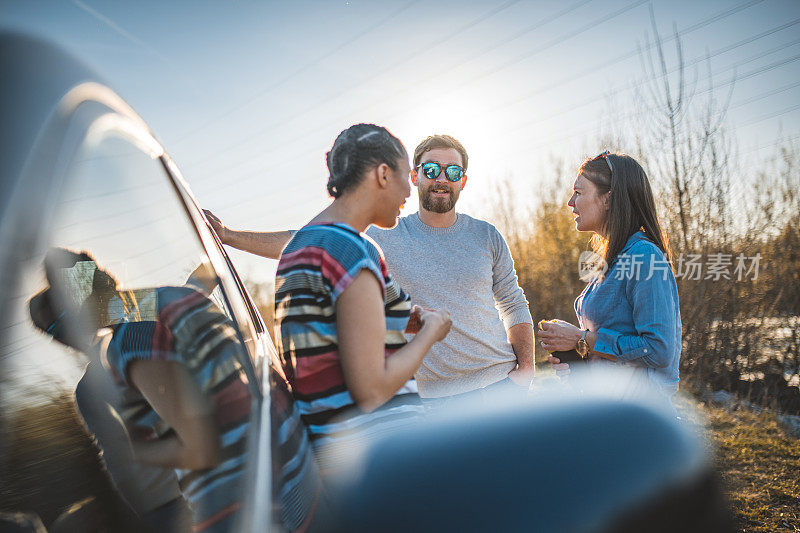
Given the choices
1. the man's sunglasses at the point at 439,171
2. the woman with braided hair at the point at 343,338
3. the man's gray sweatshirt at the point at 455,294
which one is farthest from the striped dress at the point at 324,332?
the man's sunglasses at the point at 439,171

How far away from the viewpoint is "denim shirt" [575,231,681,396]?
2.31 meters

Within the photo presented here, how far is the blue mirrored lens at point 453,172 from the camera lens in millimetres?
3236

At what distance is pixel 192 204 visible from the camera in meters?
1.42

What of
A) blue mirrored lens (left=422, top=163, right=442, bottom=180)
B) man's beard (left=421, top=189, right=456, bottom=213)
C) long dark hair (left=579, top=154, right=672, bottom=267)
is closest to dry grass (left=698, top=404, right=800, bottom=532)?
long dark hair (left=579, top=154, right=672, bottom=267)

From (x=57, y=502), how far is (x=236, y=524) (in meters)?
0.19

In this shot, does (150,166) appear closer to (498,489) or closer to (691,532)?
(498,489)

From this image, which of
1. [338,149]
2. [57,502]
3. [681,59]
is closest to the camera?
[57,502]

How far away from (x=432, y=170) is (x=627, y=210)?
3.72 feet

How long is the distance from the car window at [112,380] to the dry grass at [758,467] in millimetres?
4375

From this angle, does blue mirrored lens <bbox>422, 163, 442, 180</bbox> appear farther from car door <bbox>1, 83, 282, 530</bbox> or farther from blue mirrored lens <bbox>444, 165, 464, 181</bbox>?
car door <bbox>1, 83, 282, 530</bbox>

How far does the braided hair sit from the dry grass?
392 cm

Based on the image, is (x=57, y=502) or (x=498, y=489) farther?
(x=498, y=489)

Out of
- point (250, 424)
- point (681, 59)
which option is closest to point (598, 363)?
point (250, 424)

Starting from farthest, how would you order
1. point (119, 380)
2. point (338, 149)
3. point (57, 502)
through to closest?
point (338, 149) → point (119, 380) → point (57, 502)
